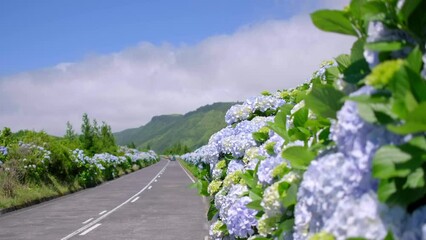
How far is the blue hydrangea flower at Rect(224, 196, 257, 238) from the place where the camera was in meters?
3.31

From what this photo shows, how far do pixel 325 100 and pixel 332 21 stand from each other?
0.97ft

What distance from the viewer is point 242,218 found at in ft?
11.0

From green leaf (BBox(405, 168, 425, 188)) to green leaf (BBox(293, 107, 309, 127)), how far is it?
4.08ft

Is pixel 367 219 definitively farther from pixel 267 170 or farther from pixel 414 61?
pixel 267 170

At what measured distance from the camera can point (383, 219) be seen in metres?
1.38

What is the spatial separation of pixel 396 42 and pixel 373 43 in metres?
0.07

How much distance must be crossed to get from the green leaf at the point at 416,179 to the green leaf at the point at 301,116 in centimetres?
124

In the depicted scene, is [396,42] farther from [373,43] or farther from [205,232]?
[205,232]

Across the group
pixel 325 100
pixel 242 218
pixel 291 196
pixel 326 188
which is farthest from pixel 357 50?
pixel 242 218

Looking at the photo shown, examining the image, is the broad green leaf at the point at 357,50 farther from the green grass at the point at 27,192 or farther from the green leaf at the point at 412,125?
the green grass at the point at 27,192

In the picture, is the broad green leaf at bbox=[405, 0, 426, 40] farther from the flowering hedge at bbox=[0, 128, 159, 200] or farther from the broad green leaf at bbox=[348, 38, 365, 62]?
the flowering hedge at bbox=[0, 128, 159, 200]

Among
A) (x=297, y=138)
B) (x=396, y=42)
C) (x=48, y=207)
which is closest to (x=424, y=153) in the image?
(x=396, y=42)


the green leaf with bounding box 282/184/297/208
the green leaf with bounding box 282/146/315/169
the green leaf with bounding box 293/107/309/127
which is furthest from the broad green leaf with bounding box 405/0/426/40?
the green leaf with bounding box 293/107/309/127

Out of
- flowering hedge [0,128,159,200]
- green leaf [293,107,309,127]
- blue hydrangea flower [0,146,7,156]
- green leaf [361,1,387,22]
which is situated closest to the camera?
green leaf [361,1,387,22]
